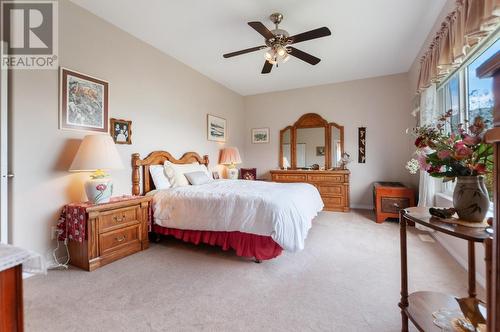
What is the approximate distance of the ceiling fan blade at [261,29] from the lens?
2285mm

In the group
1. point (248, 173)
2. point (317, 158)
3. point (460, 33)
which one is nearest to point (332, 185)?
point (317, 158)

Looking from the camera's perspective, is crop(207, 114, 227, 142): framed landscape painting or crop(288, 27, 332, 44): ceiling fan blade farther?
crop(207, 114, 227, 142): framed landscape painting

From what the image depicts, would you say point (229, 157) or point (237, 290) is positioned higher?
point (229, 157)

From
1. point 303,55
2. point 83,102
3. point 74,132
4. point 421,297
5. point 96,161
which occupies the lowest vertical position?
A: point 421,297

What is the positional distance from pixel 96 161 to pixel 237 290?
73.7 inches

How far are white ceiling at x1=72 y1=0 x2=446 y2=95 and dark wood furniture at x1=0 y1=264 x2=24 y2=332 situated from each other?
2.77m

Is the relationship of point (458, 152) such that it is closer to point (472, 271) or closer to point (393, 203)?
point (472, 271)

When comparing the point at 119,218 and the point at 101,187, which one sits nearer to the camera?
the point at 101,187

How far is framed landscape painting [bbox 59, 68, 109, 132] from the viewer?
7.87 ft

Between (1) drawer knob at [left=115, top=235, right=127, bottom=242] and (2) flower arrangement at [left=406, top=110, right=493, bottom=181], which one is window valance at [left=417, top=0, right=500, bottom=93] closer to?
(2) flower arrangement at [left=406, top=110, right=493, bottom=181]

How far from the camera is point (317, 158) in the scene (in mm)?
5258

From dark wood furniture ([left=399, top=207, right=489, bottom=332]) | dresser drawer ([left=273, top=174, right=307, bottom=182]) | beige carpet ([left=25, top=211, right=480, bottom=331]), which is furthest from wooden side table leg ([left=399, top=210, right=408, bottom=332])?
dresser drawer ([left=273, top=174, right=307, bottom=182])

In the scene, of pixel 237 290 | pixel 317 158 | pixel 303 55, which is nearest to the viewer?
pixel 237 290

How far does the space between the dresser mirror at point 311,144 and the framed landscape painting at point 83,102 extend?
12.9ft
